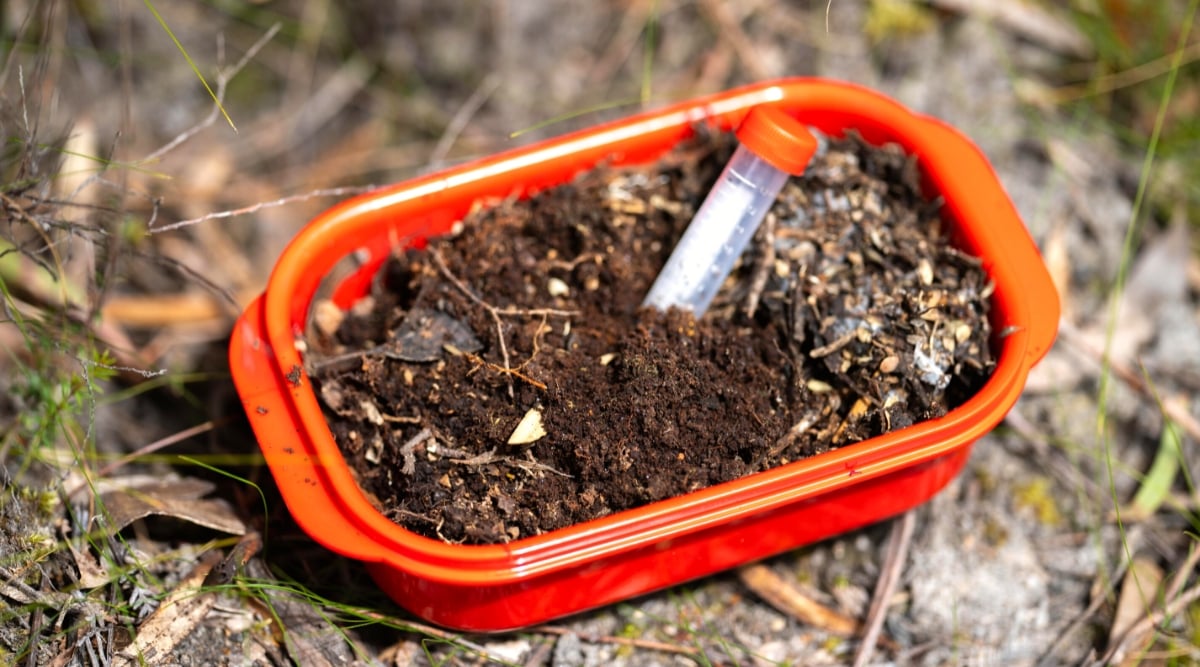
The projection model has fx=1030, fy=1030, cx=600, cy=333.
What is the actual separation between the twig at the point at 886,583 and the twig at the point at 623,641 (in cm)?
24

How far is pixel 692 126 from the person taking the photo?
4.82 feet

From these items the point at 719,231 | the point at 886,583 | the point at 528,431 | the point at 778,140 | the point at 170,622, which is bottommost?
the point at 170,622

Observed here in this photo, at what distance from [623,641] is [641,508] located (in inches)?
14.2

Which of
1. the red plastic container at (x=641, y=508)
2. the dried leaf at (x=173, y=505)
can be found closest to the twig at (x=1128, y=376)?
the red plastic container at (x=641, y=508)

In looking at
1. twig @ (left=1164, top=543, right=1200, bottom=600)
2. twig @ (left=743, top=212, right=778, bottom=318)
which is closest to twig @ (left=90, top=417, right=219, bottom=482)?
twig @ (left=743, top=212, right=778, bottom=318)

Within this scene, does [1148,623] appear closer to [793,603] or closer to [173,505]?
[793,603]

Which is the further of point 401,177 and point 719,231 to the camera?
point 401,177

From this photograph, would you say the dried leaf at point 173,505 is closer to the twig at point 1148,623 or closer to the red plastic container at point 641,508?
the red plastic container at point 641,508

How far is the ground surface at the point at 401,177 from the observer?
52.6 inches

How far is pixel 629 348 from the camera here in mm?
1276

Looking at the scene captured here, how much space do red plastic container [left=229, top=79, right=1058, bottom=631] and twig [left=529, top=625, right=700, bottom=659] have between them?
0.39 feet

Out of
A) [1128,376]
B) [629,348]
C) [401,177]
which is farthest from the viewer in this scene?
[401,177]

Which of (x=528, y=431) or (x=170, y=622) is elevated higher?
(x=528, y=431)

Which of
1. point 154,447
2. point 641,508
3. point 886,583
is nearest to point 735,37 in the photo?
point 886,583
